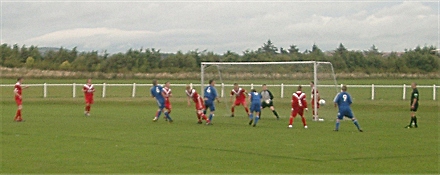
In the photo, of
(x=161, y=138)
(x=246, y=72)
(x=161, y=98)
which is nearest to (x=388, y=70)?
(x=246, y=72)

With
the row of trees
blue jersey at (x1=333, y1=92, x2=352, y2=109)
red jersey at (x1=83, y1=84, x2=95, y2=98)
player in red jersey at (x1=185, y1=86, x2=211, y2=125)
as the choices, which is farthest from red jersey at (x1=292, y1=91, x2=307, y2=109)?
the row of trees

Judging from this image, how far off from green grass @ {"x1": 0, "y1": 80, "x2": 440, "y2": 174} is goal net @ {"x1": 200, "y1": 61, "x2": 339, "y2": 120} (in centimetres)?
64

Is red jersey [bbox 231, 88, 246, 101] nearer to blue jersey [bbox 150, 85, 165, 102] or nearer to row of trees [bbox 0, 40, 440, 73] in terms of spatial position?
blue jersey [bbox 150, 85, 165, 102]

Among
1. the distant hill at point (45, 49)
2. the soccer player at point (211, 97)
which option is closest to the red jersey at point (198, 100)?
the soccer player at point (211, 97)

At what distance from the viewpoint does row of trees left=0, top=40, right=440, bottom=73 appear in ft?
219

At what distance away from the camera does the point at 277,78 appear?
36.4 metres

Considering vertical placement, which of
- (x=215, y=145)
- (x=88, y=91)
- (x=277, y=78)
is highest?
(x=277, y=78)

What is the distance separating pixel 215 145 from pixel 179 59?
5279 cm

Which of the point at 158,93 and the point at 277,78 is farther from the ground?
the point at 277,78

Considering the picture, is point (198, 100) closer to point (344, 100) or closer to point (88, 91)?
point (344, 100)

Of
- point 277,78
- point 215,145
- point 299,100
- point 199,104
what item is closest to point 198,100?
point 199,104

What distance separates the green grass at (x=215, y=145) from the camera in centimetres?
1602

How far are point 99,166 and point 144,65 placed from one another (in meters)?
57.0

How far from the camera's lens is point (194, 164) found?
16406mm
